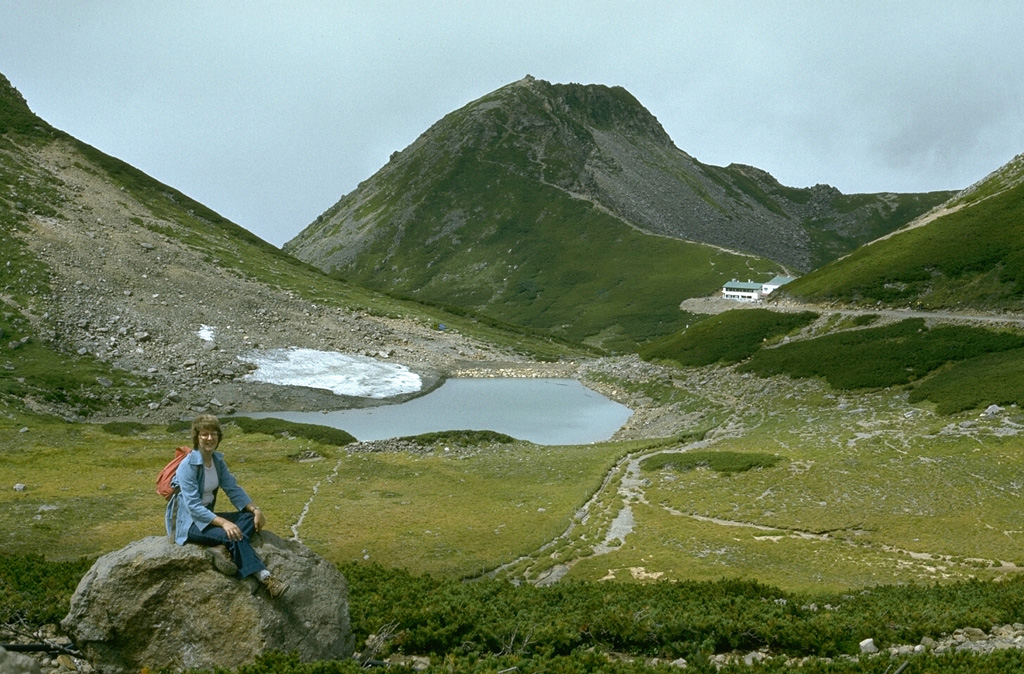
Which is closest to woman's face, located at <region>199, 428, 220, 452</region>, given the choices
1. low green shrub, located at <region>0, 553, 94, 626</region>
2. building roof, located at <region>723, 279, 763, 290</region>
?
low green shrub, located at <region>0, 553, 94, 626</region>

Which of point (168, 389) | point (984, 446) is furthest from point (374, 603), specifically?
point (168, 389)

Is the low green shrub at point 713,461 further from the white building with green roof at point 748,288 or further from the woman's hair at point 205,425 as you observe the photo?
the white building with green roof at point 748,288

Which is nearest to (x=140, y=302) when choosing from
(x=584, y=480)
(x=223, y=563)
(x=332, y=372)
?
(x=332, y=372)

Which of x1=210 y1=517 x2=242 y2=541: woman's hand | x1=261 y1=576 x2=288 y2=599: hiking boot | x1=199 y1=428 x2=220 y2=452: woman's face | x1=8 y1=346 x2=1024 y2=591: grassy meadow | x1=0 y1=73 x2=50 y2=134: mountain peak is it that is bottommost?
x1=8 y1=346 x2=1024 y2=591: grassy meadow

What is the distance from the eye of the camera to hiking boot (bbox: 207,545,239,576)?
42.9 feet

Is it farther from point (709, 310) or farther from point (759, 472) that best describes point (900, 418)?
point (709, 310)

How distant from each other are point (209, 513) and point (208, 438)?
1.34 metres

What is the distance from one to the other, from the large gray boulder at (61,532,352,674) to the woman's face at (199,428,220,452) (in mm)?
1940

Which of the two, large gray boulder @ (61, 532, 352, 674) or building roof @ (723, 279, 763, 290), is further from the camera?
building roof @ (723, 279, 763, 290)

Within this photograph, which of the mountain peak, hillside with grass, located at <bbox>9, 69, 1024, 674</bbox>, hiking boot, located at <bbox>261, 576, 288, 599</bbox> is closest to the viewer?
hiking boot, located at <bbox>261, 576, 288, 599</bbox>

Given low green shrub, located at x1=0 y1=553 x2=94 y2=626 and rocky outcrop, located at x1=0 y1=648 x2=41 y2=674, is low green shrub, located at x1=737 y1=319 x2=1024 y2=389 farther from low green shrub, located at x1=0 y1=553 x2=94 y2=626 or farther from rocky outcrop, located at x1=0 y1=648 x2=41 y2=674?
rocky outcrop, located at x1=0 y1=648 x2=41 y2=674

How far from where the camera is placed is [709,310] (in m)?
167

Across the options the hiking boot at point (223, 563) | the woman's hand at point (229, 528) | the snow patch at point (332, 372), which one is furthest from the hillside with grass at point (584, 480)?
the snow patch at point (332, 372)

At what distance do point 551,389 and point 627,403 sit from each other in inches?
581
